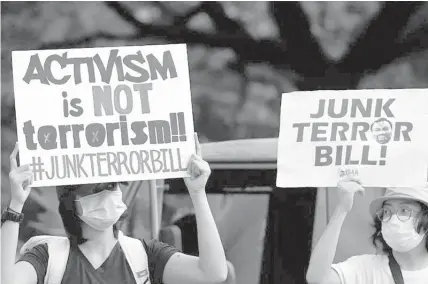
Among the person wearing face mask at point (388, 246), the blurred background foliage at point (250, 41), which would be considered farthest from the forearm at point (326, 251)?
the blurred background foliage at point (250, 41)

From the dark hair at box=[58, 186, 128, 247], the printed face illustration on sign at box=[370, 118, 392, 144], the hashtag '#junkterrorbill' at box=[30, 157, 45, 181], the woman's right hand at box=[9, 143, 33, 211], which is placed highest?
the printed face illustration on sign at box=[370, 118, 392, 144]

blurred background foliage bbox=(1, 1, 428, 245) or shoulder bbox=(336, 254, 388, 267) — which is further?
blurred background foliage bbox=(1, 1, 428, 245)

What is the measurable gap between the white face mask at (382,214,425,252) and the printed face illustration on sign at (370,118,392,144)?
1.04 feet

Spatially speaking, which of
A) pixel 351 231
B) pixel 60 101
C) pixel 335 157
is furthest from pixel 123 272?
pixel 351 231

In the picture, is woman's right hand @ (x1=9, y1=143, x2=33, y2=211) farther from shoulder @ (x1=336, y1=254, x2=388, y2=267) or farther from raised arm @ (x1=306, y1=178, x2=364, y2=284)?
shoulder @ (x1=336, y1=254, x2=388, y2=267)

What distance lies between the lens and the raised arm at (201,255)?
370 centimetres

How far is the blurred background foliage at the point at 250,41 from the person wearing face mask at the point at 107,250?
61.7 inches

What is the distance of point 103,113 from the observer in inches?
152

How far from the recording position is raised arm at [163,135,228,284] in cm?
370

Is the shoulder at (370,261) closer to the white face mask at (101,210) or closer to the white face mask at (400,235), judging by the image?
the white face mask at (400,235)

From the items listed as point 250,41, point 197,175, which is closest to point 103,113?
point 197,175

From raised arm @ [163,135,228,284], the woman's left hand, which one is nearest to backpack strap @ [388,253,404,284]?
raised arm @ [163,135,228,284]

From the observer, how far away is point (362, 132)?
3.97 meters

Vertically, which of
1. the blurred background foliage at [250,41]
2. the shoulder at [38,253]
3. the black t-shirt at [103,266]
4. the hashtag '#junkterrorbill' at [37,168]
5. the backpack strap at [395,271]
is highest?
the blurred background foliage at [250,41]
